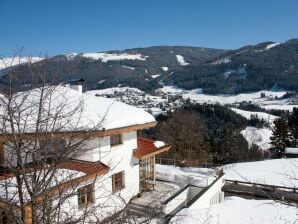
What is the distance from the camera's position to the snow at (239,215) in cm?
1511

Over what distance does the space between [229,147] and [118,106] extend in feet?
154

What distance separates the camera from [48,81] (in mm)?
6480

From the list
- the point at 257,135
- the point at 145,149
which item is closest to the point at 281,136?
the point at 145,149

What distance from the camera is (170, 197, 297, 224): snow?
595 inches

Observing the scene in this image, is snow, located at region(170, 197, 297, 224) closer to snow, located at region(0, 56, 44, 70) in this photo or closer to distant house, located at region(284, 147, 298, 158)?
snow, located at region(0, 56, 44, 70)

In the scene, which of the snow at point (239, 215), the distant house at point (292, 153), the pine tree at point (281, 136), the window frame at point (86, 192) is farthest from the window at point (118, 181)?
the pine tree at point (281, 136)

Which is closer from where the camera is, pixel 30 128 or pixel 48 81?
pixel 48 81

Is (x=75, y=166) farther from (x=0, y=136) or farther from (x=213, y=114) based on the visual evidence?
(x=213, y=114)

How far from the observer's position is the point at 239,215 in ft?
54.1

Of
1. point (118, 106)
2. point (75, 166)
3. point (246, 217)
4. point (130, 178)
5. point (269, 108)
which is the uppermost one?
point (118, 106)

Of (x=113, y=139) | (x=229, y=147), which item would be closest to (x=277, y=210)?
(x=113, y=139)

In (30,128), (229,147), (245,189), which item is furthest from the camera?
(229,147)

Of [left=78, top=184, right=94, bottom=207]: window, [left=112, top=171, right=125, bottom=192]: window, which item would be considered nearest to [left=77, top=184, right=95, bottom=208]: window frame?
[left=78, top=184, right=94, bottom=207]: window

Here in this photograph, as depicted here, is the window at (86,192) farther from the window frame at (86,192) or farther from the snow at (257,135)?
the snow at (257,135)
